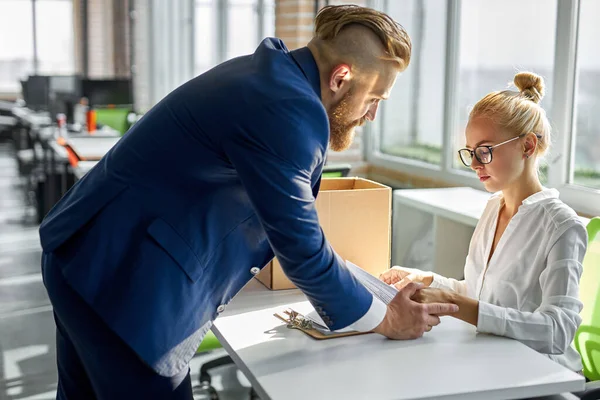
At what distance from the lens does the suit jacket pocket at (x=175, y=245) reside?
59.9 inches

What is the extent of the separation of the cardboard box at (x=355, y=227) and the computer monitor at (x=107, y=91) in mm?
7377

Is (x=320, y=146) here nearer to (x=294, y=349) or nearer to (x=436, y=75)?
(x=294, y=349)

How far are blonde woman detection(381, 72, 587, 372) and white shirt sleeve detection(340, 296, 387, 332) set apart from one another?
16 cm

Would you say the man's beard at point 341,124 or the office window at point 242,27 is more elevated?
the office window at point 242,27

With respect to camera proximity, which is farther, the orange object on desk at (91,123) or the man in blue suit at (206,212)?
the orange object on desk at (91,123)

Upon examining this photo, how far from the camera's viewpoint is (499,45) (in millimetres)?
3840

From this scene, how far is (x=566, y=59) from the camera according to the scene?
3.19m

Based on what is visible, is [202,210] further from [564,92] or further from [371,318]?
[564,92]

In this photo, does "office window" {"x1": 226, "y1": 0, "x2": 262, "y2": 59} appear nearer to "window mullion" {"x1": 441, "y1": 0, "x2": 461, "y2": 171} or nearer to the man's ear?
"window mullion" {"x1": 441, "y1": 0, "x2": 461, "y2": 171}

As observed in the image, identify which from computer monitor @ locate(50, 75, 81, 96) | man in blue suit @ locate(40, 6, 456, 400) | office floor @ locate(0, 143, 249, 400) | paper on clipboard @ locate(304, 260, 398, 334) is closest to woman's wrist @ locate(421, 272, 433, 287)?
paper on clipboard @ locate(304, 260, 398, 334)

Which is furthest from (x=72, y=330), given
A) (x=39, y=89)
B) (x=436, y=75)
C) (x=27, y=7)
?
(x=27, y=7)

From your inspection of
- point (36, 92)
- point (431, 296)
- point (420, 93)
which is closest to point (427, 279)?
point (431, 296)

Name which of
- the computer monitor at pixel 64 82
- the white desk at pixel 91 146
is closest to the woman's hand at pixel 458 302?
the white desk at pixel 91 146

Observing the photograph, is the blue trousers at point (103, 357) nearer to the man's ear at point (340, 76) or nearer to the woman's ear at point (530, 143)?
the man's ear at point (340, 76)
